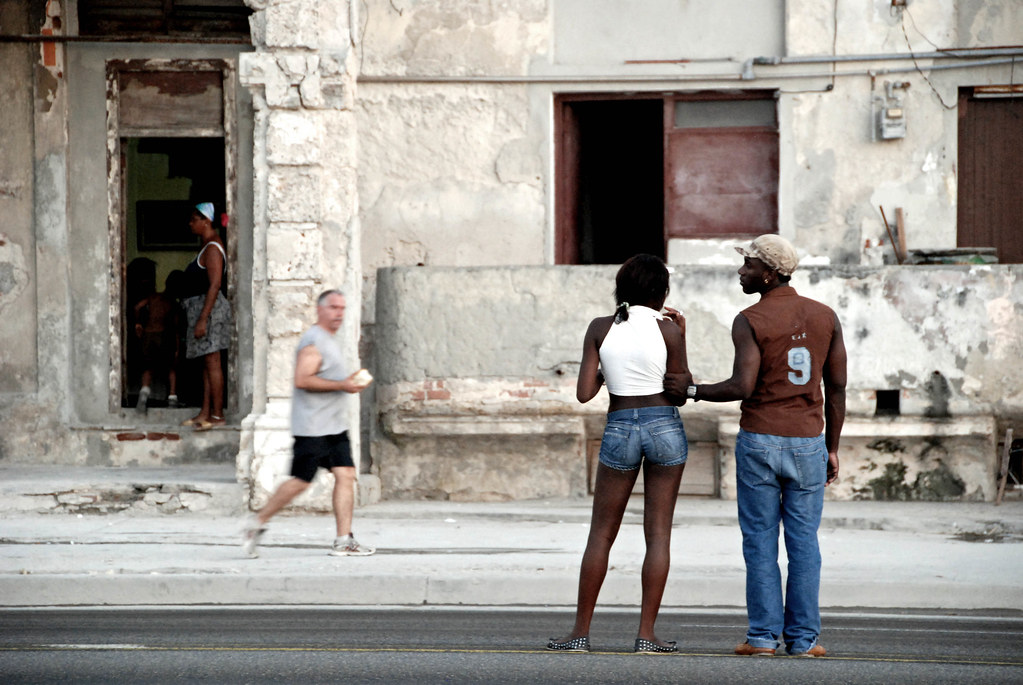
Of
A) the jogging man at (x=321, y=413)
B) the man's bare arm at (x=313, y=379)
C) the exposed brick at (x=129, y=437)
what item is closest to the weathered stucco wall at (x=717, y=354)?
the exposed brick at (x=129, y=437)

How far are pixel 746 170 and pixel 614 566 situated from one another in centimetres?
557

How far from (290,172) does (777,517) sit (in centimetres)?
629

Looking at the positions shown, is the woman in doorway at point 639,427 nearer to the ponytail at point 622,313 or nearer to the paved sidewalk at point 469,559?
the ponytail at point 622,313

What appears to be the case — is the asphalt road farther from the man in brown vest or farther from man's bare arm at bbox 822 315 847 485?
man's bare arm at bbox 822 315 847 485

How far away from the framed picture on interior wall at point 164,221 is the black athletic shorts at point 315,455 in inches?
224

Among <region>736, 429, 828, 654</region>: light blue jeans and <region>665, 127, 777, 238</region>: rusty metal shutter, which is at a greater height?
<region>665, 127, 777, 238</region>: rusty metal shutter

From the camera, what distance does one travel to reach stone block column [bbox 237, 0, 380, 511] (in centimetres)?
1102

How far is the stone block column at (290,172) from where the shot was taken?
1102 cm

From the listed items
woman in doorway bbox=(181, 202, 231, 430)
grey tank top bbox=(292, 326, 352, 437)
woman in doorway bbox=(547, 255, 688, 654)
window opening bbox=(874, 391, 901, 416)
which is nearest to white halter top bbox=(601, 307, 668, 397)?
woman in doorway bbox=(547, 255, 688, 654)

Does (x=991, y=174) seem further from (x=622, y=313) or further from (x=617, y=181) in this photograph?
(x=622, y=313)

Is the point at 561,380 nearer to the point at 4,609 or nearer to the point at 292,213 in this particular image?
the point at 292,213

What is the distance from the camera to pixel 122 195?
12883 millimetres

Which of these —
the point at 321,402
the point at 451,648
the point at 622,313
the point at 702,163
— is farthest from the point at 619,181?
the point at 451,648

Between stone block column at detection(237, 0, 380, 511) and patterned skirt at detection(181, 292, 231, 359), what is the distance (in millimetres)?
1470
